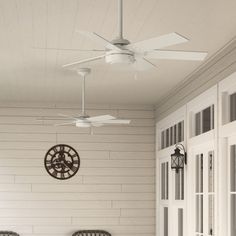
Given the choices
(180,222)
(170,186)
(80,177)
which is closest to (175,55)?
(180,222)

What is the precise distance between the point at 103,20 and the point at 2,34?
1021mm

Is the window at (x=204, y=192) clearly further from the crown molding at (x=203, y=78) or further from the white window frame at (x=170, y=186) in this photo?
the crown molding at (x=203, y=78)

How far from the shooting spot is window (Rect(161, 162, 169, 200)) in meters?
8.27

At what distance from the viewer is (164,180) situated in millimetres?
8461

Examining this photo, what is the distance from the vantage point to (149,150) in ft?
29.3

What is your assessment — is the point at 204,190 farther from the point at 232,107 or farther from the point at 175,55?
the point at 175,55

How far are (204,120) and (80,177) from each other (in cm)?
307

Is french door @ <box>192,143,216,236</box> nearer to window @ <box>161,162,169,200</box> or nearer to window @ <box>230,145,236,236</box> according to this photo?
window @ <box>230,145,236,236</box>

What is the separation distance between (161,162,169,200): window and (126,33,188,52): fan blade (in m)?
Answer: 5.09

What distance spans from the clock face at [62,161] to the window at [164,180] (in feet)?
4.37

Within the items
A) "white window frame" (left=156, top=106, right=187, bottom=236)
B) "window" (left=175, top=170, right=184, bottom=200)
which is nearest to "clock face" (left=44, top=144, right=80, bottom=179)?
"white window frame" (left=156, top=106, right=187, bottom=236)

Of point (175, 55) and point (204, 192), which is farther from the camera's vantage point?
point (204, 192)

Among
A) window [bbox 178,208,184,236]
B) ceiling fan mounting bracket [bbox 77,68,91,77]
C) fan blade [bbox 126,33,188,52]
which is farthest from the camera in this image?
window [bbox 178,208,184,236]

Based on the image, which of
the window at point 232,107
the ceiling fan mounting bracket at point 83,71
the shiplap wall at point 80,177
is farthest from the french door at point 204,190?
the shiplap wall at point 80,177
